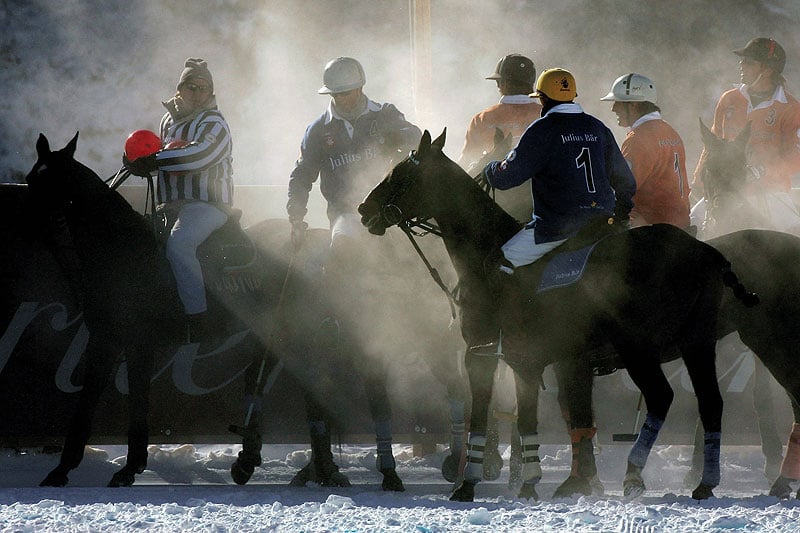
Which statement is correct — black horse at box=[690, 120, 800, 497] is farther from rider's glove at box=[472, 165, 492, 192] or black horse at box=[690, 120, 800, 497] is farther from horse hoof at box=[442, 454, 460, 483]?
horse hoof at box=[442, 454, 460, 483]

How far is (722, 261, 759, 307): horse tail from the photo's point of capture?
297 inches

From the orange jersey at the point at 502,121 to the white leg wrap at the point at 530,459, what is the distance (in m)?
2.77

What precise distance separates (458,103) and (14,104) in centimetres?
737

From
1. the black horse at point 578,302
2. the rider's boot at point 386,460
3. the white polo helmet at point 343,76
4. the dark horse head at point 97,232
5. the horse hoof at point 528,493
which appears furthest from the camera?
the white polo helmet at point 343,76

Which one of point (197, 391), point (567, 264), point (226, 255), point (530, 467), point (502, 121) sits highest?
point (502, 121)

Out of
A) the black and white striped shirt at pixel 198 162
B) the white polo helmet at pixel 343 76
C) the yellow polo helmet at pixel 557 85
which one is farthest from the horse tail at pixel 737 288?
the black and white striped shirt at pixel 198 162

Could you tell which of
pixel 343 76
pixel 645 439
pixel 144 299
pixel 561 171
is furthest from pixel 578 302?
pixel 144 299

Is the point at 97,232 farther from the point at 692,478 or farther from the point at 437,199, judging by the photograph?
the point at 692,478

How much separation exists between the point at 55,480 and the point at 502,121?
174 inches

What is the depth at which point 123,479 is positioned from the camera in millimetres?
8898

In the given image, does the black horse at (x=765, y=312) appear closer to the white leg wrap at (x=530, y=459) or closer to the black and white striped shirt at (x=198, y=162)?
the white leg wrap at (x=530, y=459)

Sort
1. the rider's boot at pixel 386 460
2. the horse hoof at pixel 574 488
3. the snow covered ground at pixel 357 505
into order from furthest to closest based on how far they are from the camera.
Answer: the rider's boot at pixel 386 460 < the horse hoof at pixel 574 488 < the snow covered ground at pixel 357 505

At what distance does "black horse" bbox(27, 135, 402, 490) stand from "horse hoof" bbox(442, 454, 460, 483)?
2.31 feet

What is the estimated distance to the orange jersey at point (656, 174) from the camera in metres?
9.24
